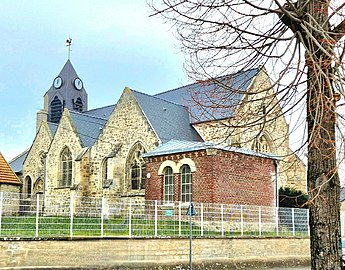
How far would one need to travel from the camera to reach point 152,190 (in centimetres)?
2459

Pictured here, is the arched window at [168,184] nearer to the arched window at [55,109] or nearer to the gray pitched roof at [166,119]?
the gray pitched roof at [166,119]

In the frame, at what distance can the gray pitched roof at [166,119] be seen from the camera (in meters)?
29.2

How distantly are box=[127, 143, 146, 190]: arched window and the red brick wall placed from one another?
14.5 feet

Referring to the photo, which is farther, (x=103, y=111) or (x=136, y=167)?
(x=103, y=111)

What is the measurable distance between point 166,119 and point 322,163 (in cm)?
2382

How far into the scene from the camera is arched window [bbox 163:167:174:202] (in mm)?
23859

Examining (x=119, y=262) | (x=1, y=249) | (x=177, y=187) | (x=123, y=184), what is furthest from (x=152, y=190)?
(x=1, y=249)

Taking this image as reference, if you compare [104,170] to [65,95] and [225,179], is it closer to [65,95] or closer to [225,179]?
[225,179]

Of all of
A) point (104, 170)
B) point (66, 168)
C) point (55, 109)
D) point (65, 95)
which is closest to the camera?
point (104, 170)

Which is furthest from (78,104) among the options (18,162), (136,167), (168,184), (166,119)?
(168,184)

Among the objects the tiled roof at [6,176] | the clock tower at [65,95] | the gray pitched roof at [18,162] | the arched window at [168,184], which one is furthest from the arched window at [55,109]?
the arched window at [168,184]

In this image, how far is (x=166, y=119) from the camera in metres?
30.6

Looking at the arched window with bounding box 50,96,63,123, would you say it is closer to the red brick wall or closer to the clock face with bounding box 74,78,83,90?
the clock face with bounding box 74,78,83,90

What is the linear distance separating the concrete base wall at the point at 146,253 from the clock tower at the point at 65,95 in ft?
120
